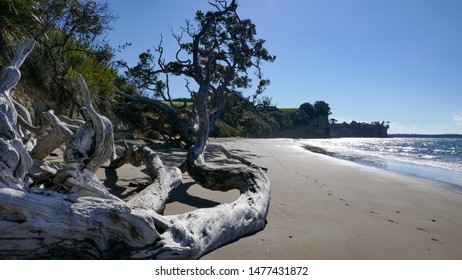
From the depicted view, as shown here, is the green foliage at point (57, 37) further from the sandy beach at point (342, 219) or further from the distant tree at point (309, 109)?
the distant tree at point (309, 109)

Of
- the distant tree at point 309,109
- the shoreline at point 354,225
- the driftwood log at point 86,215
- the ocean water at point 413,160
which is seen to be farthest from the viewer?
the distant tree at point 309,109

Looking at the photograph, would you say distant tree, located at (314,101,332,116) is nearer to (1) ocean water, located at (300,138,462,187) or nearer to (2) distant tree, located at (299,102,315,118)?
(2) distant tree, located at (299,102,315,118)

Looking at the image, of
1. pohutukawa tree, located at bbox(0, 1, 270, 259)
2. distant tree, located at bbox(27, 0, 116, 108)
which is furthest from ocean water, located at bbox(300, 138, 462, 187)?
distant tree, located at bbox(27, 0, 116, 108)

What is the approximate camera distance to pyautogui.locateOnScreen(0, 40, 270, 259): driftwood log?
182 centimetres

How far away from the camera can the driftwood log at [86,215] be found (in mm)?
1823

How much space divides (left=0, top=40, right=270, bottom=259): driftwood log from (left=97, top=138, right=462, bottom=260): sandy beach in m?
0.27

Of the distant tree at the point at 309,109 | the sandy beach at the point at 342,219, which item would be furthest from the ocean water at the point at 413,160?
the distant tree at the point at 309,109

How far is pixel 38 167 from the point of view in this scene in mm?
3430

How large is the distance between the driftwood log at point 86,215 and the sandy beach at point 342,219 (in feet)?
0.87

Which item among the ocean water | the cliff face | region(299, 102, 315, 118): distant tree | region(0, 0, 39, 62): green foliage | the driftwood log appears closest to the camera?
the driftwood log

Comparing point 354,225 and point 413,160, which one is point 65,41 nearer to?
point 354,225

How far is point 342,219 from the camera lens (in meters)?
3.73

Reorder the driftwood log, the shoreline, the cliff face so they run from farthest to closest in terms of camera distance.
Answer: the cliff face
the shoreline
the driftwood log

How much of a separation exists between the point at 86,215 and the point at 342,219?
3.00 meters
